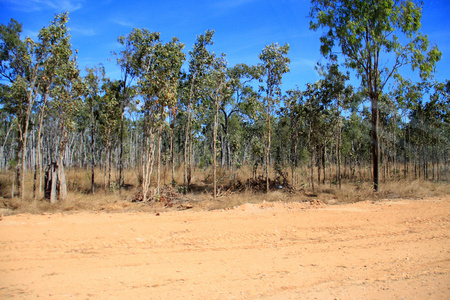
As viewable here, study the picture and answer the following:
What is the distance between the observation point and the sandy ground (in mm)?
4828

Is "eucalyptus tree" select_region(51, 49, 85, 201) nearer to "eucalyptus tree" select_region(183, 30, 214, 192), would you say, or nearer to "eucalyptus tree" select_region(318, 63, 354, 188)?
"eucalyptus tree" select_region(183, 30, 214, 192)

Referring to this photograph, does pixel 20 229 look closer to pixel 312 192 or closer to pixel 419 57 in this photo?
pixel 312 192

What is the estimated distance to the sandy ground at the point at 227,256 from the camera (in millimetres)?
4828

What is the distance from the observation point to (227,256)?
251 inches

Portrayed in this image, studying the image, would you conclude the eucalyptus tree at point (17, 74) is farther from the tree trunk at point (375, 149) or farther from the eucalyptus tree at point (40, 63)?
the tree trunk at point (375, 149)

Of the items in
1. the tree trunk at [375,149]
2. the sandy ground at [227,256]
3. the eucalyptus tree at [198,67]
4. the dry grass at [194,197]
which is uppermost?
the eucalyptus tree at [198,67]

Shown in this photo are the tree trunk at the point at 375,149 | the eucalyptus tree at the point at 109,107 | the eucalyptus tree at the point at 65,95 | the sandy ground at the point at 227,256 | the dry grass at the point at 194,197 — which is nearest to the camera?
the sandy ground at the point at 227,256

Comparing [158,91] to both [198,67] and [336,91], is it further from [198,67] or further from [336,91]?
[336,91]

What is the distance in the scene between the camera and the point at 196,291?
4.77 m

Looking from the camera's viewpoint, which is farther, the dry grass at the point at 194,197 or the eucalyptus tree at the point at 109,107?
the eucalyptus tree at the point at 109,107

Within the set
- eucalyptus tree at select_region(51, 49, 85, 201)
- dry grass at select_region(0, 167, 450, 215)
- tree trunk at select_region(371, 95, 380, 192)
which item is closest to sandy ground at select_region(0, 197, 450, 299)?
dry grass at select_region(0, 167, 450, 215)

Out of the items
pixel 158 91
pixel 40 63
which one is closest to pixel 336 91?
pixel 158 91

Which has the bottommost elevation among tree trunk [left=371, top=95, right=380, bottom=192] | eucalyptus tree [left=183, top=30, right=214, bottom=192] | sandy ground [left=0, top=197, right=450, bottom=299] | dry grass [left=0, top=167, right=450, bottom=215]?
sandy ground [left=0, top=197, right=450, bottom=299]

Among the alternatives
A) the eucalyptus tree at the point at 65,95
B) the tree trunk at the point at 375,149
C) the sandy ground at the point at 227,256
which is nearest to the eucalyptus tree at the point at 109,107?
the eucalyptus tree at the point at 65,95
